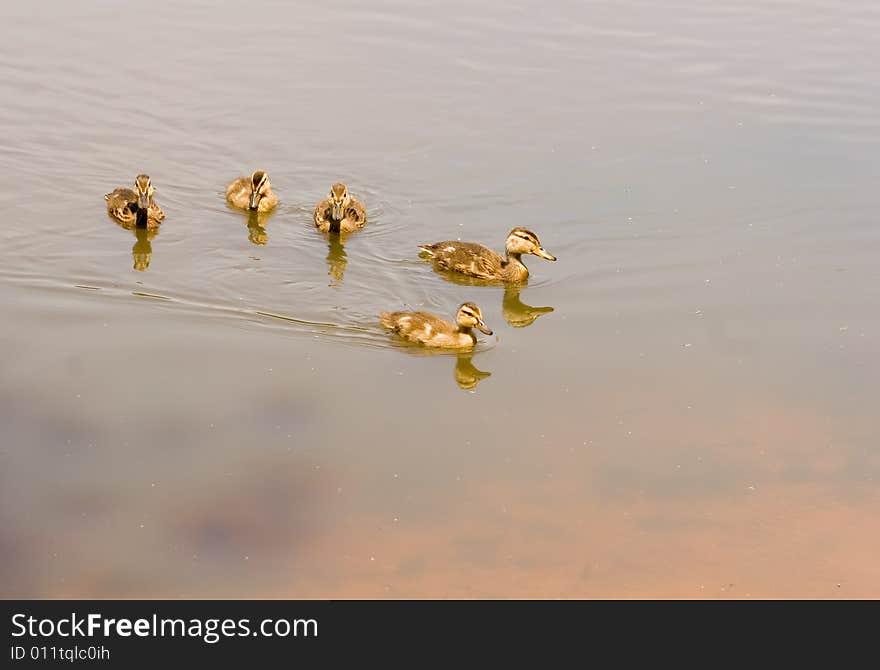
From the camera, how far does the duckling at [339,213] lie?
463 inches

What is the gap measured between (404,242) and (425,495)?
14.3 ft

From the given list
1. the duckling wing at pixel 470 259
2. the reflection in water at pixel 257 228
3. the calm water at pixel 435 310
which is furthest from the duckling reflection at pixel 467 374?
the reflection in water at pixel 257 228

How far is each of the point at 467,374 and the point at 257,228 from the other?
3241 mm

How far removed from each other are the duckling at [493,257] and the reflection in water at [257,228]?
1605 mm

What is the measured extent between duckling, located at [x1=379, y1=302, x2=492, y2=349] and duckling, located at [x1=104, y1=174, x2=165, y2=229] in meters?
2.91

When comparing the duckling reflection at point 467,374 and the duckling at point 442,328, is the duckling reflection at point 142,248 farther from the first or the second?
the duckling reflection at point 467,374

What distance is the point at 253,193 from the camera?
12195mm

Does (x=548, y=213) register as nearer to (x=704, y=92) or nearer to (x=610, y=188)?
(x=610, y=188)


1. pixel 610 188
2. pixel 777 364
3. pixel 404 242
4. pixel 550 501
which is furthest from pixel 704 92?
pixel 550 501

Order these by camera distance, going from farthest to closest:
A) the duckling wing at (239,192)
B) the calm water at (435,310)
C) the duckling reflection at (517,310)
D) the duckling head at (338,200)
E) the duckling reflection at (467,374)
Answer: the duckling wing at (239,192), the duckling head at (338,200), the duckling reflection at (517,310), the duckling reflection at (467,374), the calm water at (435,310)

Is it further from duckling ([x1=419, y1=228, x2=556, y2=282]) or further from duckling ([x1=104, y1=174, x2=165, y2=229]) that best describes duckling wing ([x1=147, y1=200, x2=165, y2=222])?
duckling ([x1=419, y1=228, x2=556, y2=282])

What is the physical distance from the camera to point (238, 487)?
791cm

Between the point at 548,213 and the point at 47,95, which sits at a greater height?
A: the point at 47,95

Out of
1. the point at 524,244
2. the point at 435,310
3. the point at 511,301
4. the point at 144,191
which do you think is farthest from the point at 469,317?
the point at 144,191
